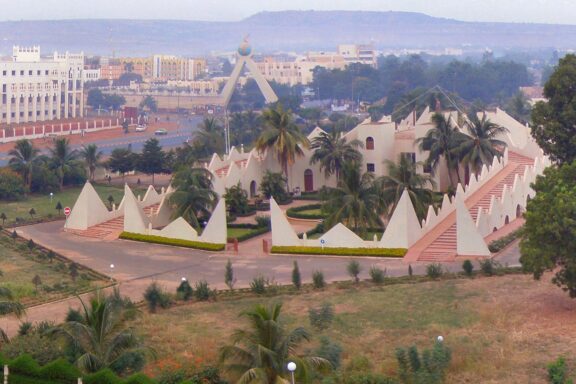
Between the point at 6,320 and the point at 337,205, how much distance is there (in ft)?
41.8

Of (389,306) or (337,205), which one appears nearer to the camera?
(389,306)

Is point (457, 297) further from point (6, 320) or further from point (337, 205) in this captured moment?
point (6, 320)

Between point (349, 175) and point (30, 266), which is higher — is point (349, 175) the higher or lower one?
the higher one

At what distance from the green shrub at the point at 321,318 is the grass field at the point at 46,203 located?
2037 cm

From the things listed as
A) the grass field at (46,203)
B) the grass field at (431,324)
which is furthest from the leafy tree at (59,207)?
the grass field at (431,324)

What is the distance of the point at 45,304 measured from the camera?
90.3 ft

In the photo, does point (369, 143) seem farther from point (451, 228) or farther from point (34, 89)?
point (34, 89)

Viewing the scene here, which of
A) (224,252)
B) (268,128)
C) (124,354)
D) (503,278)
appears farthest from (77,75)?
(124,354)

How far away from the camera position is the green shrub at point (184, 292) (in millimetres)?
27844

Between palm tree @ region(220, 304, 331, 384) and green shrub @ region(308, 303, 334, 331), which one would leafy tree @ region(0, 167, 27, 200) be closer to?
green shrub @ region(308, 303, 334, 331)

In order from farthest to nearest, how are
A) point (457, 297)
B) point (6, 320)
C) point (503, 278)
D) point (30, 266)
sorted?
point (30, 266), point (503, 278), point (457, 297), point (6, 320)

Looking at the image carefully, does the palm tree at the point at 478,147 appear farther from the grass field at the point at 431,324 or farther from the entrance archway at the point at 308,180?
the grass field at the point at 431,324

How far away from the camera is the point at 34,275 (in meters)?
32.0

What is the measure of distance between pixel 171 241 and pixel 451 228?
9464 millimetres
